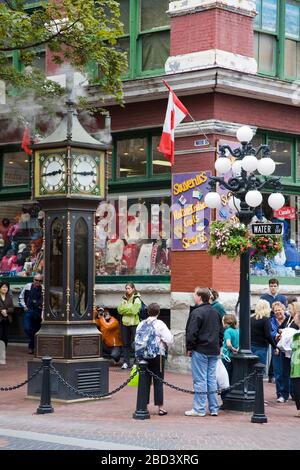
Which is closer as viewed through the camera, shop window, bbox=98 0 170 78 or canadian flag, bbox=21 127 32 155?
shop window, bbox=98 0 170 78

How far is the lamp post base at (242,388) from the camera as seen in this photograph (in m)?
13.8

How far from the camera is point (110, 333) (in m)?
19.4

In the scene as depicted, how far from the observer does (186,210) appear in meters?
19.4

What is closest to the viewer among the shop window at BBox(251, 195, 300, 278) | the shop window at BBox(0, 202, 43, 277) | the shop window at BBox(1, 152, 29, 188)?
the shop window at BBox(251, 195, 300, 278)

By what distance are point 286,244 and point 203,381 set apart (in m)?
7.96

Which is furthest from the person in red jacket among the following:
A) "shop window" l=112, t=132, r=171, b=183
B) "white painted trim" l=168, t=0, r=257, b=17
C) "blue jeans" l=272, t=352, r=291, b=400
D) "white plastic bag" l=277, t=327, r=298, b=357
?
"white painted trim" l=168, t=0, r=257, b=17

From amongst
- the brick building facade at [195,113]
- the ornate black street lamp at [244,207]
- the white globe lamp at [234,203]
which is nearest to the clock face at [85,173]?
the ornate black street lamp at [244,207]

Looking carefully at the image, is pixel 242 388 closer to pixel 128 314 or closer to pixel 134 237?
pixel 128 314

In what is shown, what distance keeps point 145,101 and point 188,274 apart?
13.3 feet

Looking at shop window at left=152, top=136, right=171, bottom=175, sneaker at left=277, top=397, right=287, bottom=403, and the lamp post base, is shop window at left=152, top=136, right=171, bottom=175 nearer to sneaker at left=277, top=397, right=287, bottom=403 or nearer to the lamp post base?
sneaker at left=277, top=397, right=287, bottom=403

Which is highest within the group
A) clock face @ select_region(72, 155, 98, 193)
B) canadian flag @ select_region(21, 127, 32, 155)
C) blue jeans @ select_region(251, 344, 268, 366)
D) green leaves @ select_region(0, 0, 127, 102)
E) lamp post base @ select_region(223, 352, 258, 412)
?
green leaves @ select_region(0, 0, 127, 102)

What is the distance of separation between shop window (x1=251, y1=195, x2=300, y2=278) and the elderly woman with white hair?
457 centimetres

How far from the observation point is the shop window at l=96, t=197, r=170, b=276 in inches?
794

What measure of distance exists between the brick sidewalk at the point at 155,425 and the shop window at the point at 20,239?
6.87 m
